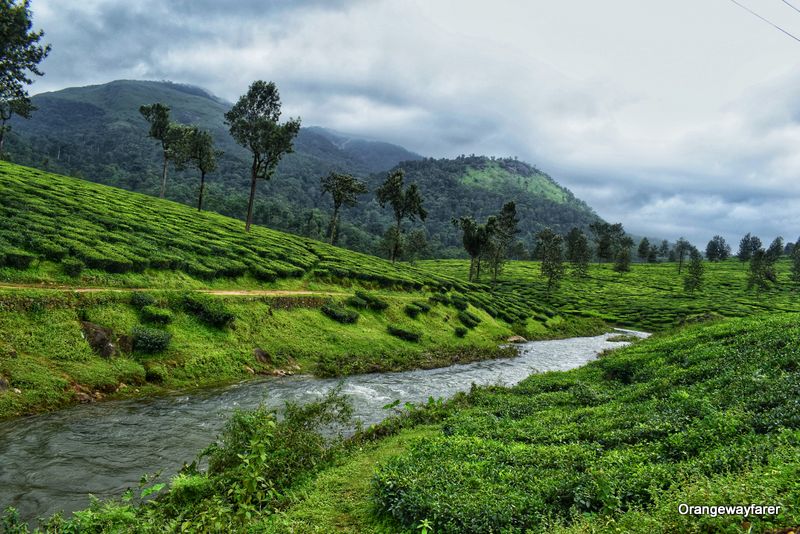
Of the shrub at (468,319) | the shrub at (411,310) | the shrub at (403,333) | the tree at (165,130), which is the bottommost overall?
the shrub at (403,333)

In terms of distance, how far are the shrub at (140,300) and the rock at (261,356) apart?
6.93m

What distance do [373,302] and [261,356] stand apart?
17280 millimetres

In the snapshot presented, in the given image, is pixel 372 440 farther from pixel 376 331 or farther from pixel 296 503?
pixel 376 331

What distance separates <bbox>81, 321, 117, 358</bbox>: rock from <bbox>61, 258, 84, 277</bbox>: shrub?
6.18 metres

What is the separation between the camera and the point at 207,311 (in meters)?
28.1

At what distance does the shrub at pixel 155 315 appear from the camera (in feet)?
82.2

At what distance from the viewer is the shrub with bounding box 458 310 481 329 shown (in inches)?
2015

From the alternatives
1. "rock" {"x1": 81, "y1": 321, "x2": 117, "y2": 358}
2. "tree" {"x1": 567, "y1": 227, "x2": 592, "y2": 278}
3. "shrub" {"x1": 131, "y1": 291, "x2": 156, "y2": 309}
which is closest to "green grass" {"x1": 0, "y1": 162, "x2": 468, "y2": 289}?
"shrub" {"x1": 131, "y1": 291, "x2": 156, "y2": 309}

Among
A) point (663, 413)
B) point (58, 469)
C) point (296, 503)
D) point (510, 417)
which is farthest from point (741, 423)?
point (58, 469)

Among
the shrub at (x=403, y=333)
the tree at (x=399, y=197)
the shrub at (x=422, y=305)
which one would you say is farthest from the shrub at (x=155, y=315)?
the tree at (x=399, y=197)

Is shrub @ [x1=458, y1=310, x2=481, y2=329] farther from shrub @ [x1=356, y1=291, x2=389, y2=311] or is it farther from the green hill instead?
shrub @ [x1=356, y1=291, x2=389, y2=311]

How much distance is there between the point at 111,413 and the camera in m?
17.7

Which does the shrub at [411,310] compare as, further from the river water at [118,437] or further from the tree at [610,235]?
the tree at [610,235]

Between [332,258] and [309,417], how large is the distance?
4684 centimetres
